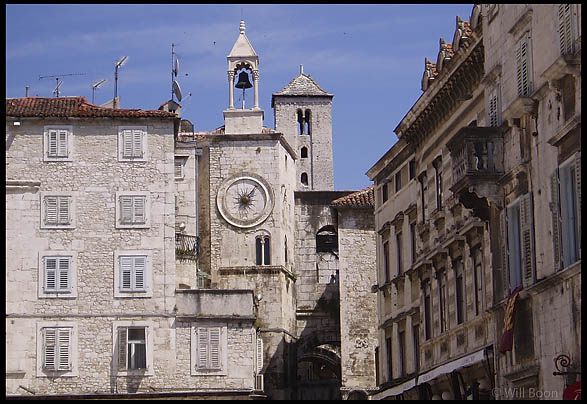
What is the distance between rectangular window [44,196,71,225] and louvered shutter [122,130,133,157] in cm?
285

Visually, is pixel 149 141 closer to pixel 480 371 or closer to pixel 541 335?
pixel 480 371

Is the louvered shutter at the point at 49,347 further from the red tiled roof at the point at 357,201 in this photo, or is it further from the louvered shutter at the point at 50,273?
the red tiled roof at the point at 357,201

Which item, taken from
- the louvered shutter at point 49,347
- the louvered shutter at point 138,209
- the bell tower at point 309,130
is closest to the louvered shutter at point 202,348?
the louvered shutter at point 138,209

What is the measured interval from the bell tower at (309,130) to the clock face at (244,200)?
23.1 meters

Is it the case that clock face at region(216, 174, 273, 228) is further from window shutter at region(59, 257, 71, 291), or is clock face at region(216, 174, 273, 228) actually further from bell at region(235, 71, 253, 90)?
window shutter at region(59, 257, 71, 291)

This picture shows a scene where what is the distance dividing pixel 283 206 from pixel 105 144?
13.9 meters

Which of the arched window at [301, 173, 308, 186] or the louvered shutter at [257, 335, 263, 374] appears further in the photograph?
the arched window at [301, 173, 308, 186]

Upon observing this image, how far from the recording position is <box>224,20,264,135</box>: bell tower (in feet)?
204

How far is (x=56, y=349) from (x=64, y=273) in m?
2.81

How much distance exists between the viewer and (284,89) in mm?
86312

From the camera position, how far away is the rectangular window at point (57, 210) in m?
49.3

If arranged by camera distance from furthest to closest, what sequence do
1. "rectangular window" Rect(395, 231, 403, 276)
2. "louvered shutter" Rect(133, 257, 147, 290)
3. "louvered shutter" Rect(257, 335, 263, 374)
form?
"louvered shutter" Rect(257, 335, 263, 374) < "louvered shutter" Rect(133, 257, 147, 290) < "rectangular window" Rect(395, 231, 403, 276)

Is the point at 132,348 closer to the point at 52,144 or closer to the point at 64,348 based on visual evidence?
the point at 64,348

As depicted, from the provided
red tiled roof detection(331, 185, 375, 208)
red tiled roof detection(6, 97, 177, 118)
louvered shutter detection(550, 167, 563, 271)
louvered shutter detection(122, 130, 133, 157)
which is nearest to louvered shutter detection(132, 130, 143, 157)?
louvered shutter detection(122, 130, 133, 157)
